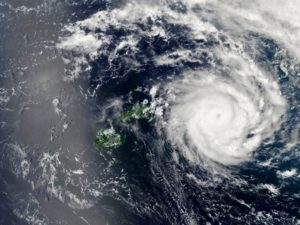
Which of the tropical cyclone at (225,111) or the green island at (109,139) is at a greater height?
the tropical cyclone at (225,111)

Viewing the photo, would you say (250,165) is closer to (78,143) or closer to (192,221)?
(192,221)

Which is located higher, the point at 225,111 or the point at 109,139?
the point at 225,111

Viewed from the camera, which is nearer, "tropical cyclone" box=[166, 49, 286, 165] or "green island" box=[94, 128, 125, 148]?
"tropical cyclone" box=[166, 49, 286, 165]

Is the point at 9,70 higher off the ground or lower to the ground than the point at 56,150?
higher

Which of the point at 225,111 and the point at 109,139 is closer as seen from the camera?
the point at 225,111

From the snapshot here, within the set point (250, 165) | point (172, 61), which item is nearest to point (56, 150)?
point (172, 61)

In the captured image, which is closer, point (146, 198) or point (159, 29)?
point (146, 198)

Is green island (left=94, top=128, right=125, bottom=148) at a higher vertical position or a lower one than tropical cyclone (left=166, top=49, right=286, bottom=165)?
lower

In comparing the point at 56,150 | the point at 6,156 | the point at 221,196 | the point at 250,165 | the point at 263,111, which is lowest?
the point at 6,156

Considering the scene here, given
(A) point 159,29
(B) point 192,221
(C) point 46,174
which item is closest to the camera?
(B) point 192,221

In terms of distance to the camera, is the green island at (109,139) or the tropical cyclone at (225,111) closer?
the tropical cyclone at (225,111)

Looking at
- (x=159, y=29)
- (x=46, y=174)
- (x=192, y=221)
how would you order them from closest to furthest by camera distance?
(x=192, y=221), (x=46, y=174), (x=159, y=29)
